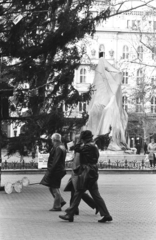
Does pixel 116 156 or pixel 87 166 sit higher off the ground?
pixel 87 166

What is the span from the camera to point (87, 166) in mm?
12742

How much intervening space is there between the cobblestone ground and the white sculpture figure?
19.3 m

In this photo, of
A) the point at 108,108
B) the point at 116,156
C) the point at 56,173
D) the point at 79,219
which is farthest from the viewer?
the point at 108,108

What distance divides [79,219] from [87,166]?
4.19 feet

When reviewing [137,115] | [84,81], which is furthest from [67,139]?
[84,81]

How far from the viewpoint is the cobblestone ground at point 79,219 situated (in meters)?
11.0

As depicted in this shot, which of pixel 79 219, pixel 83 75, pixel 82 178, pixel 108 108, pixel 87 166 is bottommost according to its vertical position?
pixel 79 219

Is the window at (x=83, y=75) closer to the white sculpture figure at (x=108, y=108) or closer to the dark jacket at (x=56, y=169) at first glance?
the white sculpture figure at (x=108, y=108)

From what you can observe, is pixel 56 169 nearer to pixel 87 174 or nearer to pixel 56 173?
pixel 56 173

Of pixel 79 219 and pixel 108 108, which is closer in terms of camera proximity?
pixel 79 219

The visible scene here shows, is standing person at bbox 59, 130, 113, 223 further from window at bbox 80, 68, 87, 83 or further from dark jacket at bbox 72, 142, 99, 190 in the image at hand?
window at bbox 80, 68, 87, 83

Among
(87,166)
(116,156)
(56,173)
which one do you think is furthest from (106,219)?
(116,156)

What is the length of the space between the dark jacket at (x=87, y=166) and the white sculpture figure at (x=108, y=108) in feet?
85.7

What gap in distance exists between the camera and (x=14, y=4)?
2000 centimetres
